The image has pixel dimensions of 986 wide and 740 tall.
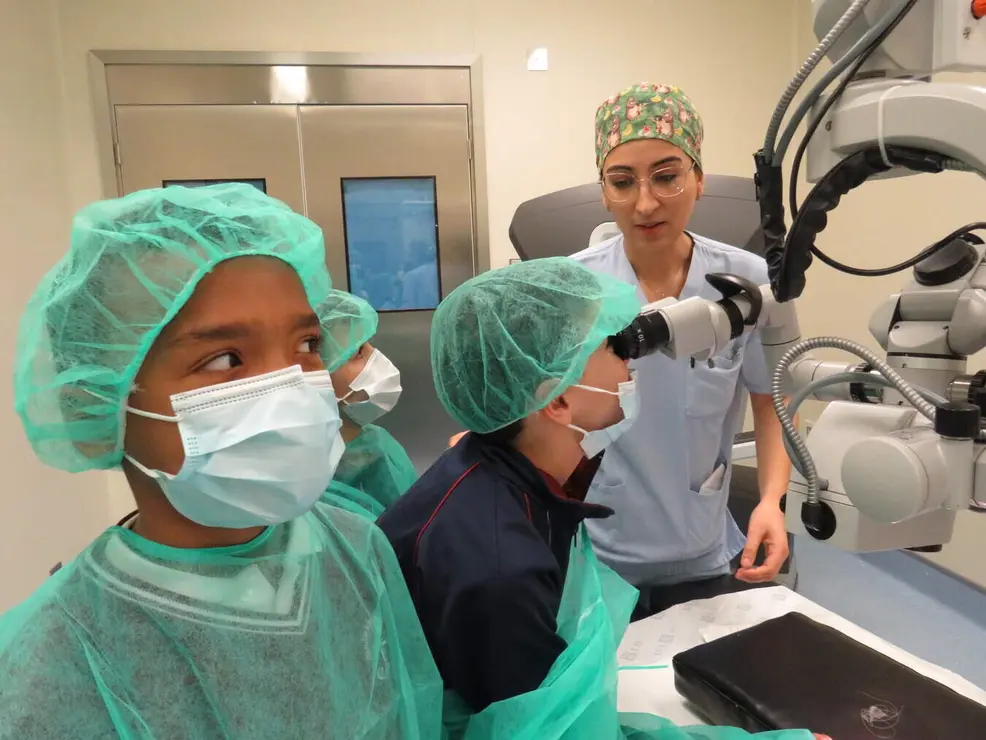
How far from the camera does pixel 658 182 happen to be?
1.39 metres

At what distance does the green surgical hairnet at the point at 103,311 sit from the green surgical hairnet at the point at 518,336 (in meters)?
0.43

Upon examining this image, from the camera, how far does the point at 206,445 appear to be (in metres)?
0.68

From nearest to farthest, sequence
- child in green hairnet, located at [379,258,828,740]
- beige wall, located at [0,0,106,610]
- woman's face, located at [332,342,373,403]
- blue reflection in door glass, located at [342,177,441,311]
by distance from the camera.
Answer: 1. child in green hairnet, located at [379,258,828,740]
2. woman's face, located at [332,342,373,403]
3. beige wall, located at [0,0,106,610]
4. blue reflection in door glass, located at [342,177,441,311]

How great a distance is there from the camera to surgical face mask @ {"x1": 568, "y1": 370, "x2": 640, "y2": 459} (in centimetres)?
113

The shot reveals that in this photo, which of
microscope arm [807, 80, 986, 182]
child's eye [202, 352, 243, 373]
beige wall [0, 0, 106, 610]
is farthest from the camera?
beige wall [0, 0, 106, 610]

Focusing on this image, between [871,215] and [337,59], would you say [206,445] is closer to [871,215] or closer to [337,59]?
[337,59]

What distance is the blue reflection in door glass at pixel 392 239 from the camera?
291cm

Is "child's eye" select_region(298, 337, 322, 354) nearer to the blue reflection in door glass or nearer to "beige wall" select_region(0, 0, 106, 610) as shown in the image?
"beige wall" select_region(0, 0, 106, 610)

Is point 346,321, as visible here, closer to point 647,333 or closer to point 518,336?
point 518,336

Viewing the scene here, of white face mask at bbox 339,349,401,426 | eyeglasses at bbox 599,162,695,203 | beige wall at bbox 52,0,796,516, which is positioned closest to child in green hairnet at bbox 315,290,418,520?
white face mask at bbox 339,349,401,426

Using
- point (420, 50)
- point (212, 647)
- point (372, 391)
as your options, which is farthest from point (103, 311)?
point (420, 50)

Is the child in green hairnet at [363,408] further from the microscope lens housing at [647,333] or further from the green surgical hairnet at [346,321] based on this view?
the microscope lens housing at [647,333]

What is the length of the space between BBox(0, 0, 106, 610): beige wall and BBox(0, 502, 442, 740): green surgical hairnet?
5.23 feet

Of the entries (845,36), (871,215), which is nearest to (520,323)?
(845,36)
